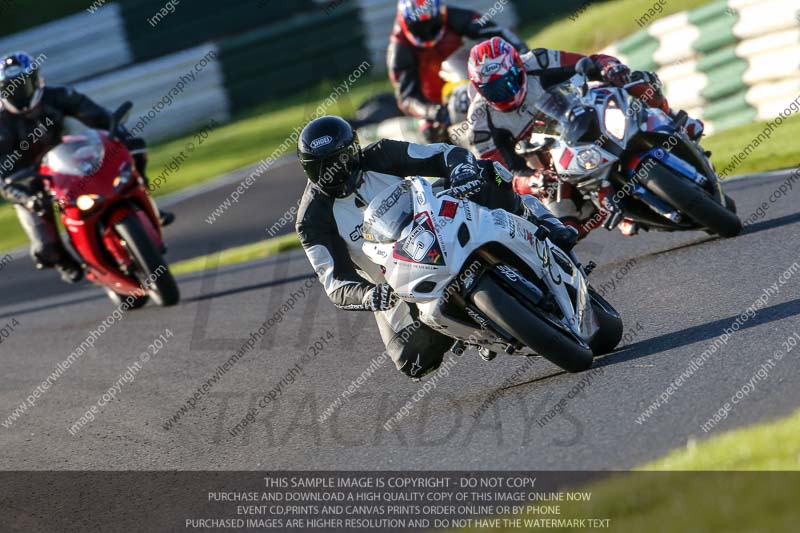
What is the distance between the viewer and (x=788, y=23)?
12.1 m

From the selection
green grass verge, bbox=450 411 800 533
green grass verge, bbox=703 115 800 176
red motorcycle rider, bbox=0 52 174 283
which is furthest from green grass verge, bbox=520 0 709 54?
green grass verge, bbox=450 411 800 533

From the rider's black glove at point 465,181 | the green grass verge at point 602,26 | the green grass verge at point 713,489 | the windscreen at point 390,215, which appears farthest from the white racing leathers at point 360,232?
the green grass verge at point 602,26

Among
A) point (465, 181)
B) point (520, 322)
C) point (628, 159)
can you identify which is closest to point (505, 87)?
point (628, 159)

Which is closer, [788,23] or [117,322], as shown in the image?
[117,322]

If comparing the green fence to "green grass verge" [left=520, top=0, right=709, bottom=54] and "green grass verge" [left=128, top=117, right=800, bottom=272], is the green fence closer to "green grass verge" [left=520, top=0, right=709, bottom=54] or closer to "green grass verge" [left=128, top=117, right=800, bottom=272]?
"green grass verge" [left=520, top=0, right=709, bottom=54]

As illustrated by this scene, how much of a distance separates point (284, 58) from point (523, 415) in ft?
54.6

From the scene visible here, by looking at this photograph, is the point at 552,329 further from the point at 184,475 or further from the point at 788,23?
the point at 788,23

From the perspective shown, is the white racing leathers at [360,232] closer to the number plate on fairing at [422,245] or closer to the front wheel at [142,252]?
the number plate on fairing at [422,245]

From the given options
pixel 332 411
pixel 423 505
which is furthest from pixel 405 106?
pixel 423 505

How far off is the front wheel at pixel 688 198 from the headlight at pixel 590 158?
42 cm

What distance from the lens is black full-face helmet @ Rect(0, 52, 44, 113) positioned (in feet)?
34.2

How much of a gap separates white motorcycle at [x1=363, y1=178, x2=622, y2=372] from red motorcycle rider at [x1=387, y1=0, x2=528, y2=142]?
5835 millimetres

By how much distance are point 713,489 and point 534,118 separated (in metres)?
4.80

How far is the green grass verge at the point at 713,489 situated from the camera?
12.6ft
